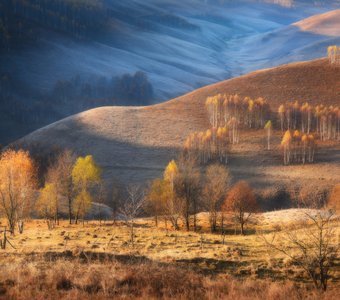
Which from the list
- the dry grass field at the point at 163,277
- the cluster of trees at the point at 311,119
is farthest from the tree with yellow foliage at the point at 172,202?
the cluster of trees at the point at 311,119

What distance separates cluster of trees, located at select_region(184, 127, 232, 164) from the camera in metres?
114

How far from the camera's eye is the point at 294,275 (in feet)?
82.0

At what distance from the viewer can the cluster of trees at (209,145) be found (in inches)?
4496

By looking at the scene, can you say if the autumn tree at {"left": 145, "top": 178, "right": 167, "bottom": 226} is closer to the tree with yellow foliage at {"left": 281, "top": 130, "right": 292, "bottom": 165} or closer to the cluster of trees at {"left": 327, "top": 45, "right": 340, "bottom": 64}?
the tree with yellow foliage at {"left": 281, "top": 130, "right": 292, "bottom": 165}

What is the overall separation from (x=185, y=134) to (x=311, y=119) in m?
41.6

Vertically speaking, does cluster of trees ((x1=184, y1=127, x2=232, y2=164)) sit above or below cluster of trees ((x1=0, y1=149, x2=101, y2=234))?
above

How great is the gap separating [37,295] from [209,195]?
46.6 m

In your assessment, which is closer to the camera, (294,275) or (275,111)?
(294,275)

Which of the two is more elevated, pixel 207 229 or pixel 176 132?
pixel 176 132

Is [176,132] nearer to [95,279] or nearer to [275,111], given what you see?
[275,111]

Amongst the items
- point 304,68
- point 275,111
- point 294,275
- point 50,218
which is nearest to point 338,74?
point 304,68

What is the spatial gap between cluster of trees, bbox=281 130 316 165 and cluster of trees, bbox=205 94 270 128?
18.5 metres

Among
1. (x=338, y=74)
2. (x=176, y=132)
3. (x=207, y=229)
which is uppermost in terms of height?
(x=338, y=74)

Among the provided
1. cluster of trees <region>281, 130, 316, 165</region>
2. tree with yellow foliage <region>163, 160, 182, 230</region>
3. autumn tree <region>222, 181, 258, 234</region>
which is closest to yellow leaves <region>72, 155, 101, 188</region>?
tree with yellow foliage <region>163, 160, 182, 230</region>
